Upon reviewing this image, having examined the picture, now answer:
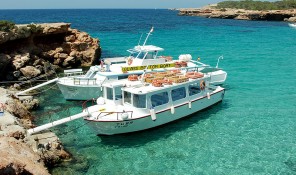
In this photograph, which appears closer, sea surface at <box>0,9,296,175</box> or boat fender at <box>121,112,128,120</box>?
sea surface at <box>0,9,296,175</box>

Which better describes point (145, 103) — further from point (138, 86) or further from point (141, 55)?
point (141, 55)

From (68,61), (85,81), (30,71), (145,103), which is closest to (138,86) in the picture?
(145,103)

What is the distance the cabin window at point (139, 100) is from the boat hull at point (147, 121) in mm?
819

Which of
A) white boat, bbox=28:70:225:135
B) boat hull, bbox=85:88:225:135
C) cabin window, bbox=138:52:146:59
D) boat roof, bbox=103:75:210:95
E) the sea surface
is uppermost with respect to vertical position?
cabin window, bbox=138:52:146:59

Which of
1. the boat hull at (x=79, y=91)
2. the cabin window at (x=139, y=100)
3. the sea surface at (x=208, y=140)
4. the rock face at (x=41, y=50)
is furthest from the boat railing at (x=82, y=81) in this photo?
the cabin window at (x=139, y=100)

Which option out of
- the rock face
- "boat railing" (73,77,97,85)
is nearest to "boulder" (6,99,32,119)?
"boat railing" (73,77,97,85)

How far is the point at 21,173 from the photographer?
10516 mm

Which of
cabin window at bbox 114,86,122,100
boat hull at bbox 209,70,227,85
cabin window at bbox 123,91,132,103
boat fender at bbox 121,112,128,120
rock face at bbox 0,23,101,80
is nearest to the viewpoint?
boat fender at bbox 121,112,128,120

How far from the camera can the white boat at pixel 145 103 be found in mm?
18109

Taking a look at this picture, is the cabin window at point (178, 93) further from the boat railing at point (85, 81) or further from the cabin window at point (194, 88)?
the boat railing at point (85, 81)

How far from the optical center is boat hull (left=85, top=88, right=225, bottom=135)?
59.1ft

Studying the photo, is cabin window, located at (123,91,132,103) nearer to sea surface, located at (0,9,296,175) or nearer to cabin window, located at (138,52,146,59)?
sea surface, located at (0,9,296,175)

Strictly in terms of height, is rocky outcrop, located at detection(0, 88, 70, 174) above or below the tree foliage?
below

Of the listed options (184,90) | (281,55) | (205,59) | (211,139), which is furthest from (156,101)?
(281,55)
